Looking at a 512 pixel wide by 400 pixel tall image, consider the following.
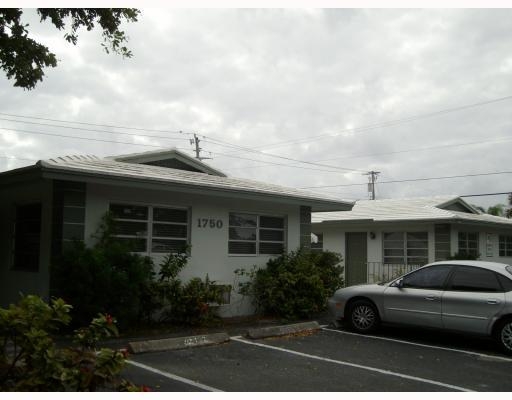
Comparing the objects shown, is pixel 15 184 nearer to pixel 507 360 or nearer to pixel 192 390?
pixel 192 390

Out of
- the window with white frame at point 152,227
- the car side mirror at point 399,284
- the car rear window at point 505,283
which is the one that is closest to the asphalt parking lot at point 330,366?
the car side mirror at point 399,284

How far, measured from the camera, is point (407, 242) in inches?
771

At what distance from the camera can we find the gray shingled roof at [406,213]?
18.4m

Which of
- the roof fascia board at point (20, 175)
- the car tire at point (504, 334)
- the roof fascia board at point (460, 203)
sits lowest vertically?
the car tire at point (504, 334)

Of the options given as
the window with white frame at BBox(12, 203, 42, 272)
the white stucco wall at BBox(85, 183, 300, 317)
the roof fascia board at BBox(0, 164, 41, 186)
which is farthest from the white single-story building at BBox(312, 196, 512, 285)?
the roof fascia board at BBox(0, 164, 41, 186)

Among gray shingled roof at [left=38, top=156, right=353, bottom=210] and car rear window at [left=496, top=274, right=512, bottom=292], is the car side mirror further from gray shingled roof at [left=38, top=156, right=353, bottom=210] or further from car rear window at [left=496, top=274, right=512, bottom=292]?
gray shingled roof at [left=38, top=156, right=353, bottom=210]

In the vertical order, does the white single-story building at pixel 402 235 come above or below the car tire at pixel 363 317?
above

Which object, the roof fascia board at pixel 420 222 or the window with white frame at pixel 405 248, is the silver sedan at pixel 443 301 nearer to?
the roof fascia board at pixel 420 222

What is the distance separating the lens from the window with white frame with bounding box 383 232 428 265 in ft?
63.0

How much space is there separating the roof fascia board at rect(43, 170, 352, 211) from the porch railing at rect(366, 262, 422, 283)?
6.13m

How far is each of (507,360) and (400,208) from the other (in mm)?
12832

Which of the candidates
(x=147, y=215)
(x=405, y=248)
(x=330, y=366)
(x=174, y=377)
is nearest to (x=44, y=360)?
(x=174, y=377)

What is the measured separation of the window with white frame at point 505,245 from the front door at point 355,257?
6.63 meters

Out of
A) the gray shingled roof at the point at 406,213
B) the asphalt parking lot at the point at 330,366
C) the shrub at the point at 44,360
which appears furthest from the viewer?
the gray shingled roof at the point at 406,213
